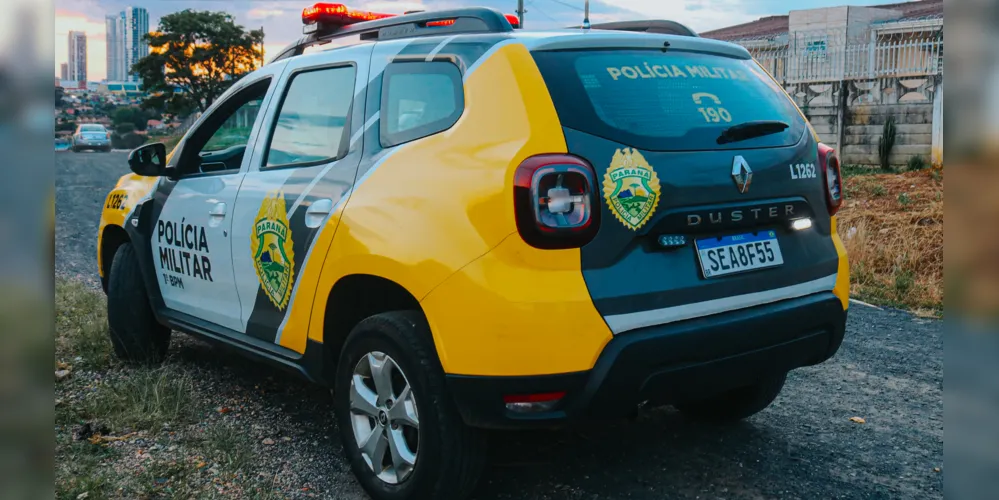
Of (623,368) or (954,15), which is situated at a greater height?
(954,15)

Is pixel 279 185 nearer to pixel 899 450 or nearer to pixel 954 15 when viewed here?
pixel 899 450

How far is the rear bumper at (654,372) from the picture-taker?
2.65m

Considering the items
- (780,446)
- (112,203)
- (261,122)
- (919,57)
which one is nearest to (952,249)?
(780,446)

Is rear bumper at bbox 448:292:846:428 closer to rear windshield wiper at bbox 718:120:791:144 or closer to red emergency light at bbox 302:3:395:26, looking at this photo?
rear windshield wiper at bbox 718:120:791:144

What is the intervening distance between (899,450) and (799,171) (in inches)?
55.8

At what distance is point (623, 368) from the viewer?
264cm

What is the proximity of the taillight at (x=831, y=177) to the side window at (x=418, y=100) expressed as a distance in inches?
58.6

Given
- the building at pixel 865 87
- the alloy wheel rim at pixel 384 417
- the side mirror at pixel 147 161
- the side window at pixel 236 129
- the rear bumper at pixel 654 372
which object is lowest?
the alloy wheel rim at pixel 384 417

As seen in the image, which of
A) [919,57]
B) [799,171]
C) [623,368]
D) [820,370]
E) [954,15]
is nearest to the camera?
[954,15]

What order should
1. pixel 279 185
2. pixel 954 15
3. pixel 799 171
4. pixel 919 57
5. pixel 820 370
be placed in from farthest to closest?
pixel 919 57 → pixel 820 370 → pixel 279 185 → pixel 799 171 → pixel 954 15

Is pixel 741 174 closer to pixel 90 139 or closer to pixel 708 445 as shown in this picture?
pixel 708 445

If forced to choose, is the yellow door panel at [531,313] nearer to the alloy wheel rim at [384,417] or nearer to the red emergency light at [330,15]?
the alloy wheel rim at [384,417]

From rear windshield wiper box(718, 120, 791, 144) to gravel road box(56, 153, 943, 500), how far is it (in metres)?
1.33

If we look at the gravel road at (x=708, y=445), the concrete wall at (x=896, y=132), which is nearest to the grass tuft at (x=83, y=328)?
the gravel road at (x=708, y=445)
